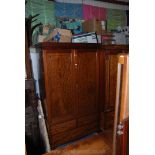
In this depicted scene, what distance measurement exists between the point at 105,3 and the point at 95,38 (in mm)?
1087

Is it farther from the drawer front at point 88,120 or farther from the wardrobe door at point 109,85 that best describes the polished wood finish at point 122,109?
the wardrobe door at point 109,85

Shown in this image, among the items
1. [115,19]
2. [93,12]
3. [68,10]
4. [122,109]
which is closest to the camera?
[122,109]

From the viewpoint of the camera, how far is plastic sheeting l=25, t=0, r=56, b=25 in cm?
278

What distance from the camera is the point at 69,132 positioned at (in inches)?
106

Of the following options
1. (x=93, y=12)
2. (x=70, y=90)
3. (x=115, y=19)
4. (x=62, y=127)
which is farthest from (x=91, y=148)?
(x=115, y=19)

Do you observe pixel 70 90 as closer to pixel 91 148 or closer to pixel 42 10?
pixel 91 148

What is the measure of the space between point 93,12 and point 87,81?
4.73 feet

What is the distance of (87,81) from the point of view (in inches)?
110

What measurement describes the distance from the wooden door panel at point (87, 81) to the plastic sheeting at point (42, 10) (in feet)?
2.78

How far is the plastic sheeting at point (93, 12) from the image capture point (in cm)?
332

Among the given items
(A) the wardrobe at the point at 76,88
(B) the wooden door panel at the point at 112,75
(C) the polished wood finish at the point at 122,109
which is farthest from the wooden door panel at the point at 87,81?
(C) the polished wood finish at the point at 122,109

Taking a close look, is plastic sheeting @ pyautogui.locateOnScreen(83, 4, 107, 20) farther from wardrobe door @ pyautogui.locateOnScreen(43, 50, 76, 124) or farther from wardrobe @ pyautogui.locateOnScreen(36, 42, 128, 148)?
wardrobe door @ pyautogui.locateOnScreen(43, 50, 76, 124)
